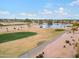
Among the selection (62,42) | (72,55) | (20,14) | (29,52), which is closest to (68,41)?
(62,42)

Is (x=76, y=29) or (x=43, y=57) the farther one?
(x=76, y=29)

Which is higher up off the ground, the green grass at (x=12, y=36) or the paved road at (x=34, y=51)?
the green grass at (x=12, y=36)

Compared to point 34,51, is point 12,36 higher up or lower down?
higher up

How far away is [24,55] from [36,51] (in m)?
0.33

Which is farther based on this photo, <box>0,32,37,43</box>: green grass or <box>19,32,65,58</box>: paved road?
<box>0,32,37,43</box>: green grass

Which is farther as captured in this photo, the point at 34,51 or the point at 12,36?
the point at 12,36

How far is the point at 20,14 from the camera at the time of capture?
5715mm

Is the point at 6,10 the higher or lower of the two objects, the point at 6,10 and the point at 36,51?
the higher

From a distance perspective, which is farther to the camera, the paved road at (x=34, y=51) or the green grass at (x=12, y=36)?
the green grass at (x=12, y=36)

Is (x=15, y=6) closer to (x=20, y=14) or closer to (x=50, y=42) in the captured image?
(x=20, y=14)

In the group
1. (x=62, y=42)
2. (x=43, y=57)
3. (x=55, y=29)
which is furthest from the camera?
(x=55, y=29)

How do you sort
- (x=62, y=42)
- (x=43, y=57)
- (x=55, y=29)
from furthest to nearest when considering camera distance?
(x=55, y=29) < (x=62, y=42) < (x=43, y=57)

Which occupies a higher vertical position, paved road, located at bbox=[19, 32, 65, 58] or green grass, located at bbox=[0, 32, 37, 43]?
green grass, located at bbox=[0, 32, 37, 43]

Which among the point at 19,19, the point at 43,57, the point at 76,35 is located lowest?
the point at 43,57
